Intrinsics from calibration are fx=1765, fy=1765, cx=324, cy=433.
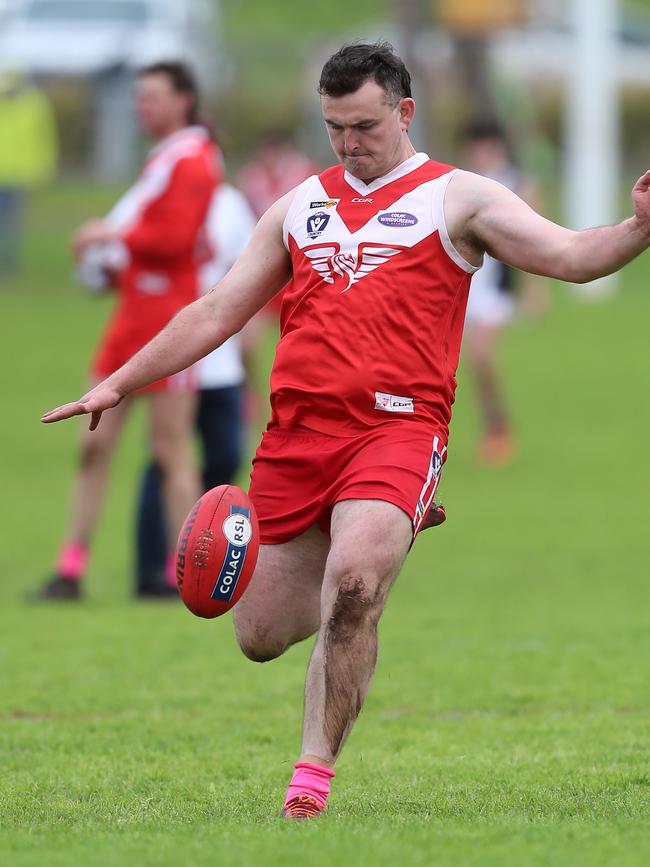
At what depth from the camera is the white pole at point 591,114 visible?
87.7 feet

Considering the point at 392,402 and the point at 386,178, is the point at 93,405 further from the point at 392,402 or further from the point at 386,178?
the point at 386,178

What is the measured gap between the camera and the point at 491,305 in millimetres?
15359

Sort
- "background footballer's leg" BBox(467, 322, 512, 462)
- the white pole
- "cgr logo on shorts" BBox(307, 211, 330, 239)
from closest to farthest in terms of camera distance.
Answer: "cgr logo on shorts" BBox(307, 211, 330, 239), "background footballer's leg" BBox(467, 322, 512, 462), the white pole

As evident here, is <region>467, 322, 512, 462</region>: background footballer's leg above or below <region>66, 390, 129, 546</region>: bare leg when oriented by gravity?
above

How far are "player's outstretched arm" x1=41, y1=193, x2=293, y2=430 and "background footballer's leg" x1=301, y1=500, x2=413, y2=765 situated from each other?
91 centimetres

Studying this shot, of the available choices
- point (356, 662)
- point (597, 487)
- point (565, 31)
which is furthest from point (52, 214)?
point (356, 662)

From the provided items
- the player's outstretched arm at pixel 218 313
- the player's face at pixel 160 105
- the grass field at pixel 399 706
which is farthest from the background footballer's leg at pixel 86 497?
the player's outstretched arm at pixel 218 313

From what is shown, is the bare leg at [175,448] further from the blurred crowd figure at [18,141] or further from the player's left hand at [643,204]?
the blurred crowd figure at [18,141]

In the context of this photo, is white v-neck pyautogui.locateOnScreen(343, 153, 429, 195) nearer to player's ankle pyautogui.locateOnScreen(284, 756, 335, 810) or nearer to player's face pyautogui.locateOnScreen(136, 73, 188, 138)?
player's ankle pyautogui.locateOnScreen(284, 756, 335, 810)

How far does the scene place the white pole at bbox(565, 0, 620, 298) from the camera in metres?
26.7

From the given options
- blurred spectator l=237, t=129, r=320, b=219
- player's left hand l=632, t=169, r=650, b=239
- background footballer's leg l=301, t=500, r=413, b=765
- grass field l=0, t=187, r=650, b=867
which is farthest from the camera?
blurred spectator l=237, t=129, r=320, b=219

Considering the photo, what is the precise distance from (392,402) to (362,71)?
3.45ft

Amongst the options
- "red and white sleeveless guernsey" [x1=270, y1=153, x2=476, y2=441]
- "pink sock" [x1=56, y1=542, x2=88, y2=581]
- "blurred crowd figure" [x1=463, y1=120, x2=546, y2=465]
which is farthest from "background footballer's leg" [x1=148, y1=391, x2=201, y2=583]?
"blurred crowd figure" [x1=463, y1=120, x2=546, y2=465]

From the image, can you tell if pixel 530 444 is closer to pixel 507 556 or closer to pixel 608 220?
pixel 507 556
